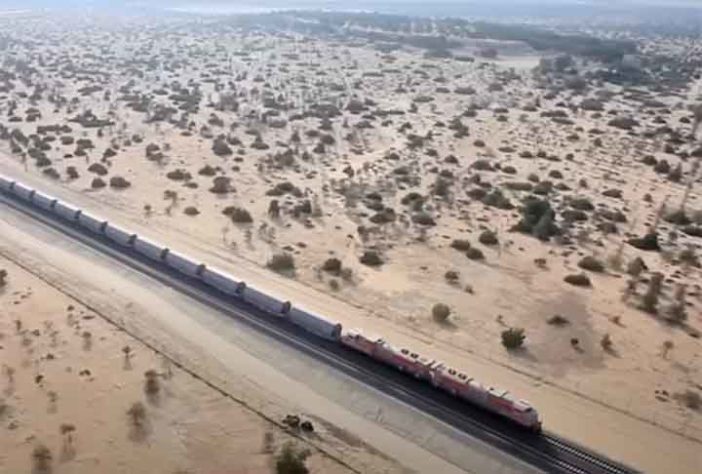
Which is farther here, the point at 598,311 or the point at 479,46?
the point at 479,46

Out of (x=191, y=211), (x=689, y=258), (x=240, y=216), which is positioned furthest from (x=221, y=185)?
(x=689, y=258)

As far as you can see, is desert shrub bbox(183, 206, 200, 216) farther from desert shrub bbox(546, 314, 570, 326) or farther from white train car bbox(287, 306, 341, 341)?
desert shrub bbox(546, 314, 570, 326)

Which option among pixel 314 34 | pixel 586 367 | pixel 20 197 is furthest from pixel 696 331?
pixel 314 34

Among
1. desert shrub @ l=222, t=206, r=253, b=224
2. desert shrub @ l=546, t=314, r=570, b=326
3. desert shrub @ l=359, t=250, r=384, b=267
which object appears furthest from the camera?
desert shrub @ l=222, t=206, r=253, b=224

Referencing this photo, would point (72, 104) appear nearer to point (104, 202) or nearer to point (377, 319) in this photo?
point (104, 202)

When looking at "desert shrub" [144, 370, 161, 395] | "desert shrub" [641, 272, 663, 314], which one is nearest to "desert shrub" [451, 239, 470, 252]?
"desert shrub" [641, 272, 663, 314]

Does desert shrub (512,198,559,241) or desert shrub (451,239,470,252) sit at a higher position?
desert shrub (512,198,559,241)
